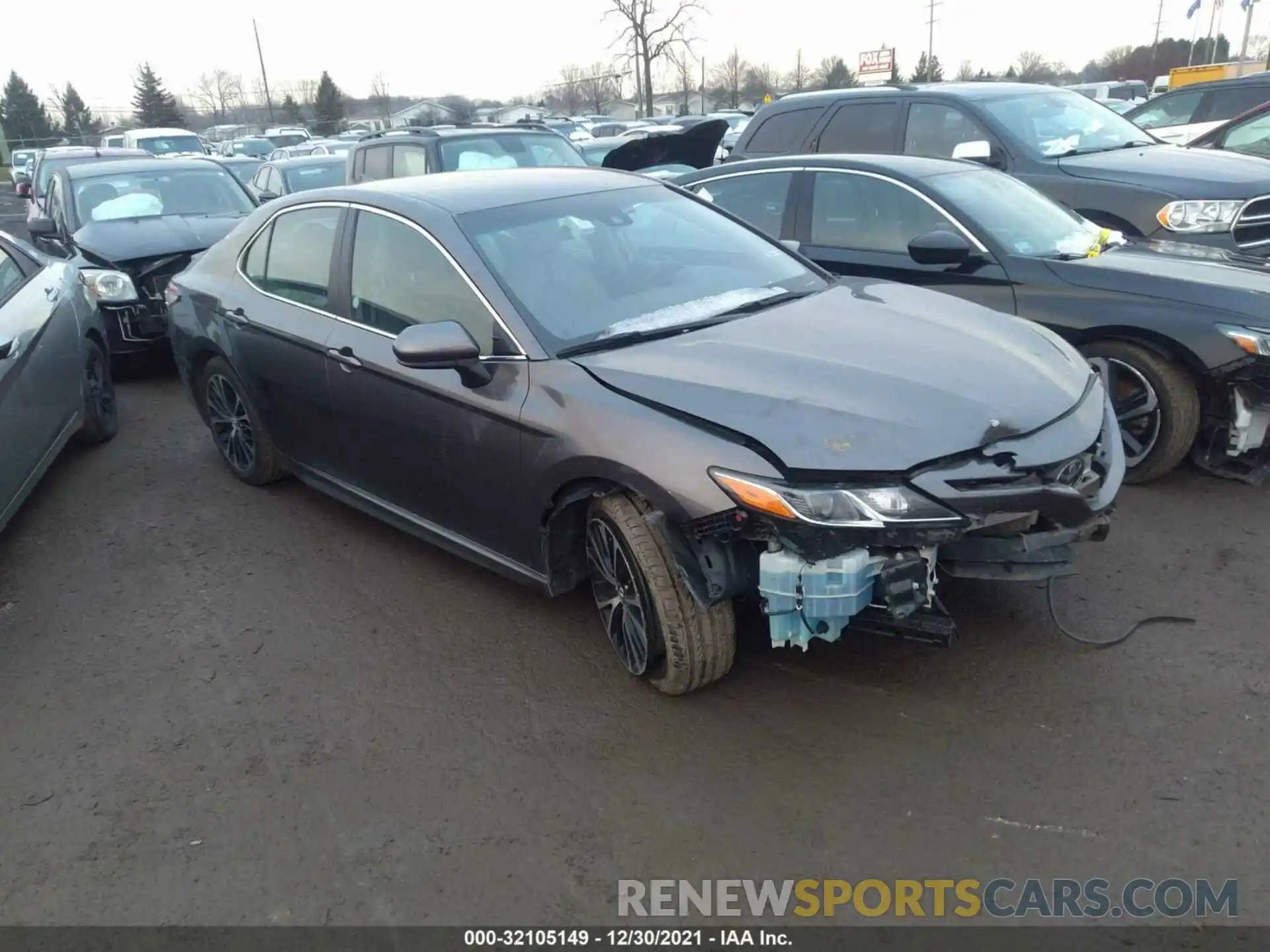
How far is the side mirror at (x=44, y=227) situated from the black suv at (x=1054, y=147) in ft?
19.6

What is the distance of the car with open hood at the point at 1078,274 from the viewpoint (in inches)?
177

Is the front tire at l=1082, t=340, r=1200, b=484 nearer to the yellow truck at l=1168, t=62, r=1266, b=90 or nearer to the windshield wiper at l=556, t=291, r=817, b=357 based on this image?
the windshield wiper at l=556, t=291, r=817, b=357

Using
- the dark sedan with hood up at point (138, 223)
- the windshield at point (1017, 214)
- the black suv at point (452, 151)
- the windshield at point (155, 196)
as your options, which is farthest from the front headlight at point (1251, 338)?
the windshield at point (155, 196)

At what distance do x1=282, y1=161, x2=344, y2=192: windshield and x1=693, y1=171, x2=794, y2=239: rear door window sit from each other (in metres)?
7.81

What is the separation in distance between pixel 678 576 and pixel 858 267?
319cm

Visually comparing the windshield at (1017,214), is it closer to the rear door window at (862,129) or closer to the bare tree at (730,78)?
the rear door window at (862,129)

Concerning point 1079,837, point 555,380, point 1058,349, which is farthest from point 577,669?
point 1058,349

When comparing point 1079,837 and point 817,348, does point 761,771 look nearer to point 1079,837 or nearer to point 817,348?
point 1079,837

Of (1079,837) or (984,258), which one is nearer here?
(1079,837)

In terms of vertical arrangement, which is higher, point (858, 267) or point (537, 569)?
point (858, 267)

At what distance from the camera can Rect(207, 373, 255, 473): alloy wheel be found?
5387 mm
